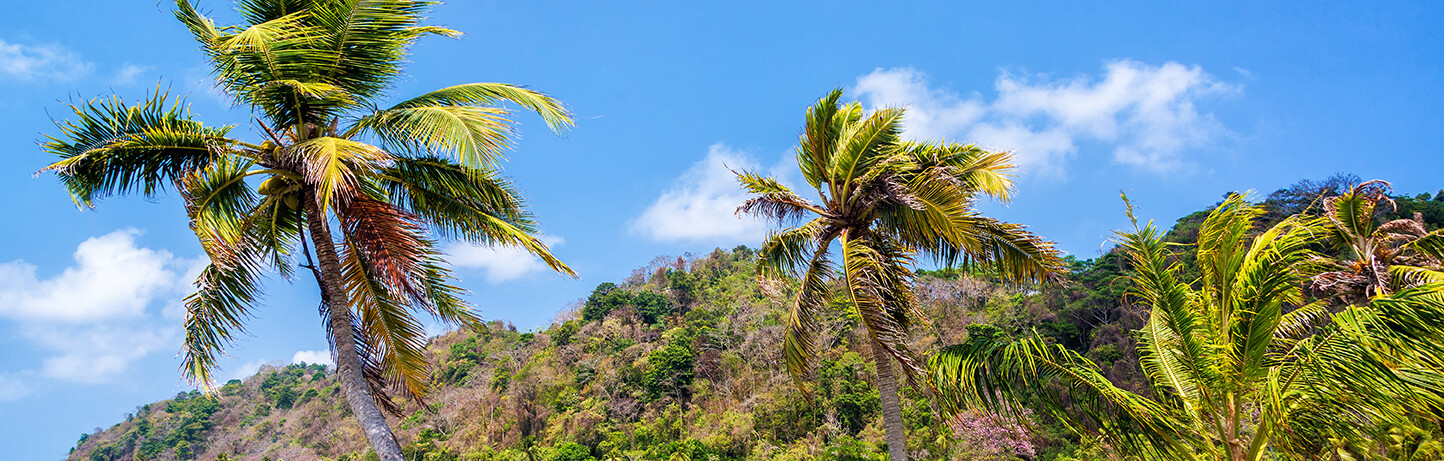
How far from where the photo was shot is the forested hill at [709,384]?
23.0 meters

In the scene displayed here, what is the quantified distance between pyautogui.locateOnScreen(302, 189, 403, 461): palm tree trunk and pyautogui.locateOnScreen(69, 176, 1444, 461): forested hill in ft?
40.0

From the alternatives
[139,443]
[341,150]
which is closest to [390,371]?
[341,150]

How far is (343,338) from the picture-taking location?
5.32m

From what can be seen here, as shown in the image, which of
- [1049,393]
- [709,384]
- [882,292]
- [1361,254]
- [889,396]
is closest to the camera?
[1049,393]

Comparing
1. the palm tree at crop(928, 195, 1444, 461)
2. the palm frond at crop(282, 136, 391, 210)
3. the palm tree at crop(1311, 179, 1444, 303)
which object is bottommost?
the palm tree at crop(928, 195, 1444, 461)

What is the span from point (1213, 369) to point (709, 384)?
24.7 meters

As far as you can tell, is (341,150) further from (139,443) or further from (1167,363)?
(139,443)

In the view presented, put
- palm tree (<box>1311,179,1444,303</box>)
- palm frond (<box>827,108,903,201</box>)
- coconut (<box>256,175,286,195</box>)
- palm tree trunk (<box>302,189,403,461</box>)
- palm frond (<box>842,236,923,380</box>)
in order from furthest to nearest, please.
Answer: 1. palm tree (<box>1311,179,1444,303</box>)
2. palm frond (<box>827,108,903,201</box>)
3. palm frond (<box>842,236,923,380</box>)
4. coconut (<box>256,175,286,195</box>)
5. palm tree trunk (<box>302,189,403,461</box>)

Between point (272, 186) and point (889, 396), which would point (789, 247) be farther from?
point (272, 186)

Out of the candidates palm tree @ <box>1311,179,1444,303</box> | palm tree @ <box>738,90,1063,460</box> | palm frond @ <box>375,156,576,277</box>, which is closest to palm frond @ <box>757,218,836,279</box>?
palm tree @ <box>738,90,1063,460</box>

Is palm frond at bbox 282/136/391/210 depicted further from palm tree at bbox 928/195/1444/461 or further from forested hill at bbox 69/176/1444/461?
forested hill at bbox 69/176/1444/461

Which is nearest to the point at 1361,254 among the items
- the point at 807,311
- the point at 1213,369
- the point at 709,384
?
the point at 1213,369

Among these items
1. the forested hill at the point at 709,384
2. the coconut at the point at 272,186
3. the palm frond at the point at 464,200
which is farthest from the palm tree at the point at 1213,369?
the forested hill at the point at 709,384

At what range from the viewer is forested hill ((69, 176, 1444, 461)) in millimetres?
23016
